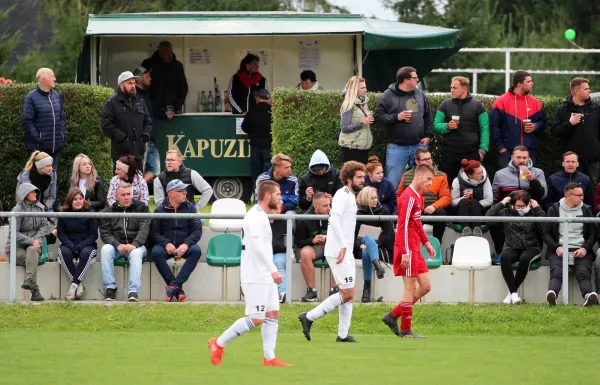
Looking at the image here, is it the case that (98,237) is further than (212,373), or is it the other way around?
(98,237)

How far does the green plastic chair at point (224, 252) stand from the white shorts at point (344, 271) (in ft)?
10.7

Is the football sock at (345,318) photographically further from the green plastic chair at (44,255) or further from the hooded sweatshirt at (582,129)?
the hooded sweatshirt at (582,129)

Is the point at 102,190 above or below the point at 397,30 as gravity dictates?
below

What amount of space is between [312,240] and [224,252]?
1143mm

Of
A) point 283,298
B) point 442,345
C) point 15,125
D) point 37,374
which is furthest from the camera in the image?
point 15,125

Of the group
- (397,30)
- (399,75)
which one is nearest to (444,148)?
(399,75)

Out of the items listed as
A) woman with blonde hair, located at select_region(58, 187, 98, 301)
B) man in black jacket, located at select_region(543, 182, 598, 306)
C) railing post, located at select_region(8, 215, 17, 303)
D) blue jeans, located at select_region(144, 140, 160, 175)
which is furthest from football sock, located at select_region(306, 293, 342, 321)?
blue jeans, located at select_region(144, 140, 160, 175)

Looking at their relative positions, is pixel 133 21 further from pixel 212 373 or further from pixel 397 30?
pixel 212 373

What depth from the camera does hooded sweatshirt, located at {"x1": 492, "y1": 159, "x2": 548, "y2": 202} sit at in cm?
1911

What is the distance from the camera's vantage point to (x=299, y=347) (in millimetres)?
15203

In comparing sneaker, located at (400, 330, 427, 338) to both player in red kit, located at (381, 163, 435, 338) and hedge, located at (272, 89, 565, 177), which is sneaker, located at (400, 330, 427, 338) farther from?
hedge, located at (272, 89, 565, 177)

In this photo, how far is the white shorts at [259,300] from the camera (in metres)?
13.7

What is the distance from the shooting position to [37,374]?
13133 mm

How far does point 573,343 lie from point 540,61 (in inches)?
1097
